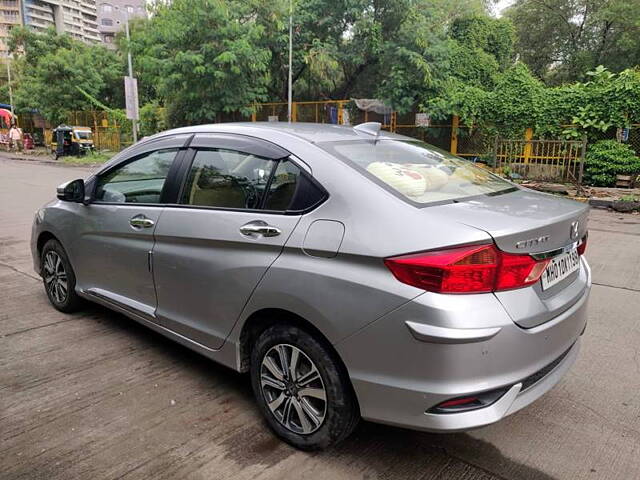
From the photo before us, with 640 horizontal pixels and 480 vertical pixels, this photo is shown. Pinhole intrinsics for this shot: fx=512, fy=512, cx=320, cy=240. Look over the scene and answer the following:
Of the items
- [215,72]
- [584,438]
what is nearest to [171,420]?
[584,438]

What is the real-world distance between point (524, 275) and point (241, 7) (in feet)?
68.8

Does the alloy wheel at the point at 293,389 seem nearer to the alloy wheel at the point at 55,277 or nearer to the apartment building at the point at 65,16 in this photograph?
the alloy wheel at the point at 55,277

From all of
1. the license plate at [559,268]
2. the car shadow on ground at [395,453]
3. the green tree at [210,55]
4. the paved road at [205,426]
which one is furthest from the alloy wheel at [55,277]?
the green tree at [210,55]

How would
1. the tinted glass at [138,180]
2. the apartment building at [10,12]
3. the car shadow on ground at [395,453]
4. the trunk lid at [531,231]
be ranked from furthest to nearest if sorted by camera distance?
the apartment building at [10,12] < the tinted glass at [138,180] < the car shadow on ground at [395,453] < the trunk lid at [531,231]

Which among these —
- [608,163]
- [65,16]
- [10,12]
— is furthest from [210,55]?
[65,16]

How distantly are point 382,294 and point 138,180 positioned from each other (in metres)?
2.21

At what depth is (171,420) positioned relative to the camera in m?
2.85

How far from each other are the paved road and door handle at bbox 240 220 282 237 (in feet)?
3.52

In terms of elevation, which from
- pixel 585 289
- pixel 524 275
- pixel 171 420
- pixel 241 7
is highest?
pixel 241 7

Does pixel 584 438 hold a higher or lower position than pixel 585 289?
lower

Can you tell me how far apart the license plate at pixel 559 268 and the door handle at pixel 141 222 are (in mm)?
2274

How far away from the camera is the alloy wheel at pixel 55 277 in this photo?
168 inches

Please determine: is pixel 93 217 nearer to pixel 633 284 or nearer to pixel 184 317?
pixel 184 317

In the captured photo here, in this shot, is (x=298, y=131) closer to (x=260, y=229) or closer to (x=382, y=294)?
(x=260, y=229)
